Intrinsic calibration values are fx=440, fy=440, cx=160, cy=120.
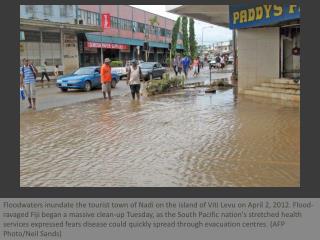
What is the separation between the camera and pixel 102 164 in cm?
688

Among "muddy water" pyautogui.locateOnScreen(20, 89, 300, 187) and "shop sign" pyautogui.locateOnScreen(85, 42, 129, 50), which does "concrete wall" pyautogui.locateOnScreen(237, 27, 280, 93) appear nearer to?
"muddy water" pyautogui.locateOnScreen(20, 89, 300, 187)

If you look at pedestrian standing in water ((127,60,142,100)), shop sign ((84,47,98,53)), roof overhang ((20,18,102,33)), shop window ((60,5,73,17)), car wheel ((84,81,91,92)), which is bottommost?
car wheel ((84,81,91,92))

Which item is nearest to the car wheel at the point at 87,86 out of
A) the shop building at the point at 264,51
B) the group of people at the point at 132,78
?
the group of people at the point at 132,78

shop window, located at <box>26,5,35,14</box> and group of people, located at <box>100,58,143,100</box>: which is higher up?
shop window, located at <box>26,5,35,14</box>

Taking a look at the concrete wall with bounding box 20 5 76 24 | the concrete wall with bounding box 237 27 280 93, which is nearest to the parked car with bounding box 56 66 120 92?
the concrete wall with bounding box 237 27 280 93

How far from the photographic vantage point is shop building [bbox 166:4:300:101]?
15.8m

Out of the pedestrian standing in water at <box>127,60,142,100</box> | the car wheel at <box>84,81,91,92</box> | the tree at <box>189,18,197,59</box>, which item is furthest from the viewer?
the tree at <box>189,18,197,59</box>

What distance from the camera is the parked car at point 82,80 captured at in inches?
853

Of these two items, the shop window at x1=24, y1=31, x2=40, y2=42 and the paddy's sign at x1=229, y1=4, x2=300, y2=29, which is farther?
the shop window at x1=24, y1=31, x2=40, y2=42

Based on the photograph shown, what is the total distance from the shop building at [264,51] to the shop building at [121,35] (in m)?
26.9

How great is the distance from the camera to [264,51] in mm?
16797

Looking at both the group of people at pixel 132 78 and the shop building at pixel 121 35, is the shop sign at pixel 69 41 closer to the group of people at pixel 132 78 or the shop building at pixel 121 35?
the shop building at pixel 121 35

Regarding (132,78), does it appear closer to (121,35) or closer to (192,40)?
(121,35)
